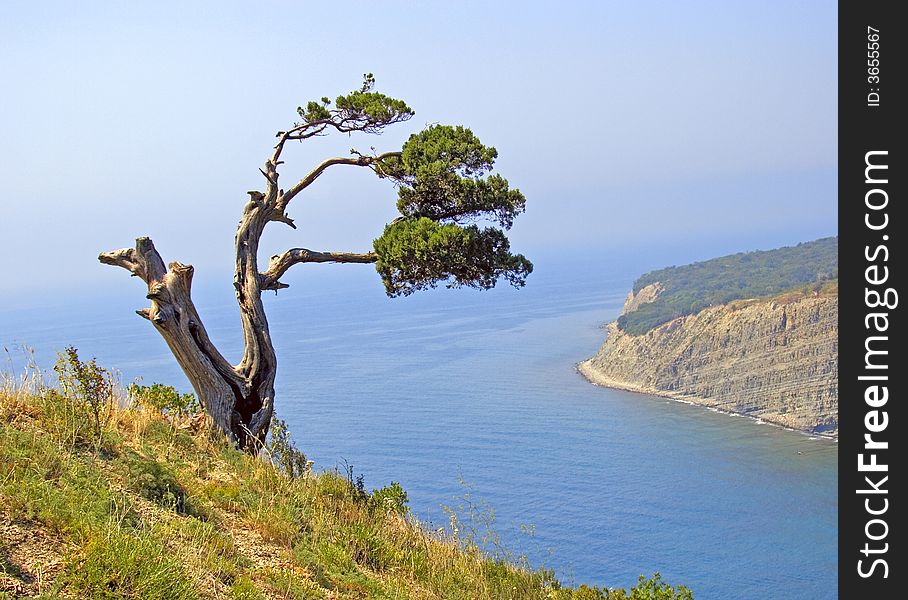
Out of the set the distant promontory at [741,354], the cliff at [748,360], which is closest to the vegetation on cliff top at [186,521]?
the distant promontory at [741,354]

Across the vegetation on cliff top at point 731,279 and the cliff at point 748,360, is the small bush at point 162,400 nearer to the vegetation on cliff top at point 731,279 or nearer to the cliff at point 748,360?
the cliff at point 748,360

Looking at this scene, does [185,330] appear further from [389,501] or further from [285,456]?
[389,501]

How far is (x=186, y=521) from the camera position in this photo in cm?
585

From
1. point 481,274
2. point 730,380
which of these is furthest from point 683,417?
point 481,274

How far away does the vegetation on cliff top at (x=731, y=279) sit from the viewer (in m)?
106

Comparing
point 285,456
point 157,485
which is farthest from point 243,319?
point 157,485

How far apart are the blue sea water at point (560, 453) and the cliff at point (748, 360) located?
A: 404 centimetres

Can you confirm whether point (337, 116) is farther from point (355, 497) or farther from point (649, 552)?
point (649, 552)

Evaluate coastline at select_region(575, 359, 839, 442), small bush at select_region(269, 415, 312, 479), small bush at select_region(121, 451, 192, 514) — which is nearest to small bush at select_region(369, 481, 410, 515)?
small bush at select_region(269, 415, 312, 479)

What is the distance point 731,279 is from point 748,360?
48.2m

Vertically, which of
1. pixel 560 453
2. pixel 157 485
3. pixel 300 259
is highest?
pixel 300 259

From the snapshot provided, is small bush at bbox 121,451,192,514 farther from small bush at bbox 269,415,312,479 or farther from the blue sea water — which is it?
the blue sea water

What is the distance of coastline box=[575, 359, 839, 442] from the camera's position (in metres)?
79.2
